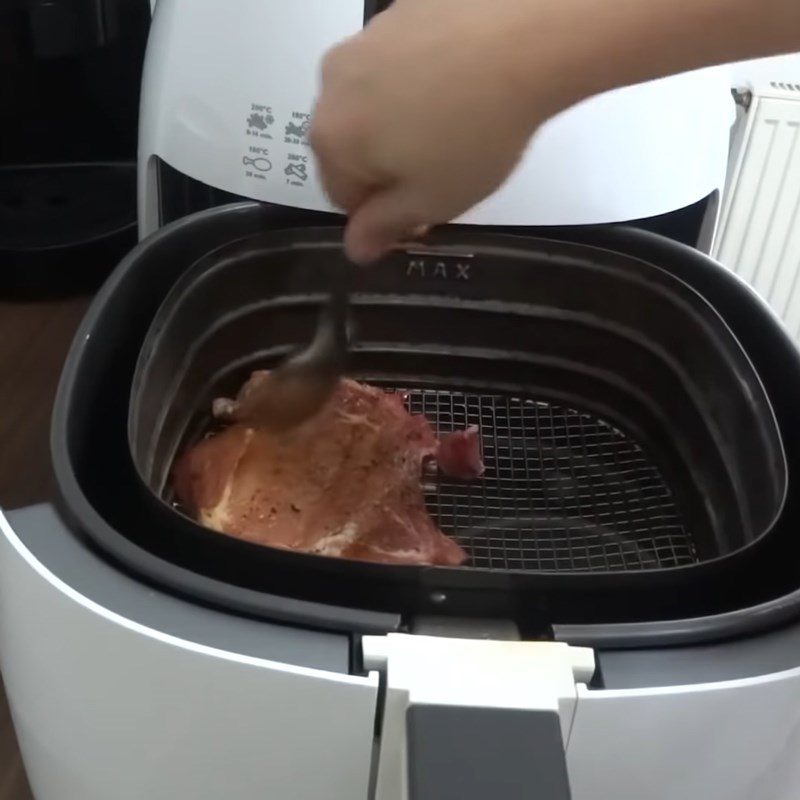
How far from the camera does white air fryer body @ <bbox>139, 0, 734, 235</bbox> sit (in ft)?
2.35

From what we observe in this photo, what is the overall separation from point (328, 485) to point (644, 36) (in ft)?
1.31

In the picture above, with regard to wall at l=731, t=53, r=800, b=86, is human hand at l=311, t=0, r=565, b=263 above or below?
above

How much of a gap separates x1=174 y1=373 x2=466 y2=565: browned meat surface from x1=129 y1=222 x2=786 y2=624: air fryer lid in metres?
0.02

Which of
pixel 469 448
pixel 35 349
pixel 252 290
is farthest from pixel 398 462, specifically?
pixel 35 349

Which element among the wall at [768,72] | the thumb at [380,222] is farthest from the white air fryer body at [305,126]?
the wall at [768,72]

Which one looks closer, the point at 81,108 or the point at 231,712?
the point at 231,712

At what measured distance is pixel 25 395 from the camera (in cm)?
111

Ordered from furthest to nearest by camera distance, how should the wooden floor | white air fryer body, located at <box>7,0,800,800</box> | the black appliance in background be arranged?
1. the black appliance in background
2. the wooden floor
3. white air fryer body, located at <box>7,0,800,800</box>

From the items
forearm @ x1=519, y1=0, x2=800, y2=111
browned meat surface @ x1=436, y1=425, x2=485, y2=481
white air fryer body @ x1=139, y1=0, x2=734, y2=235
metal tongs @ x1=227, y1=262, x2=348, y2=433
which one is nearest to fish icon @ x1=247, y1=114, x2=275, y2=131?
white air fryer body @ x1=139, y1=0, x2=734, y2=235

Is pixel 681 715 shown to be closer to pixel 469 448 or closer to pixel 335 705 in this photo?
pixel 335 705

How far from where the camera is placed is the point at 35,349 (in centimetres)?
118

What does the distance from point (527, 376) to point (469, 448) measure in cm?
10

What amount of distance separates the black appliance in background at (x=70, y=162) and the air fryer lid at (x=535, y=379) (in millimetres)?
524

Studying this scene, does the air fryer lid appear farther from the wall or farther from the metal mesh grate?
the wall
